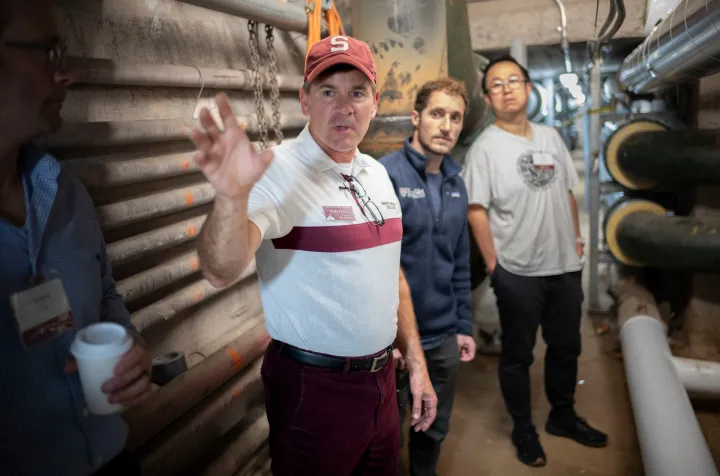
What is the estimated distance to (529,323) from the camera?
8.88 ft

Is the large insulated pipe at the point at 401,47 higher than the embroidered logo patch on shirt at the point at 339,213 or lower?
higher

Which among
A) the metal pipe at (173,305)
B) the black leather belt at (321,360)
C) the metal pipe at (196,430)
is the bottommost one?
the metal pipe at (196,430)

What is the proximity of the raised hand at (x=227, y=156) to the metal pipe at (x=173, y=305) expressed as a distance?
2.49 feet

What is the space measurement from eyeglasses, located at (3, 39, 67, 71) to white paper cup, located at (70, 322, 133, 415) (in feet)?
1.68

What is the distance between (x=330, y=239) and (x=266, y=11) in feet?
3.65

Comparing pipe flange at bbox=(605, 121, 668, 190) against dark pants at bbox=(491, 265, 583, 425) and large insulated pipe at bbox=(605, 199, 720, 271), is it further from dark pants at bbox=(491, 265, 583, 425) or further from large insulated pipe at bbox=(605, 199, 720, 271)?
dark pants at bbox=(491, 265, 583, 425)

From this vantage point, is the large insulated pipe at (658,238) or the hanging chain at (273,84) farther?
the large insulated pipe at (658,238)

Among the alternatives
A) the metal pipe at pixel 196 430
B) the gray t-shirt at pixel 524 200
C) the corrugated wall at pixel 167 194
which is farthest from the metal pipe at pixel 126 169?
the gray t-shirt at pixel 524 200

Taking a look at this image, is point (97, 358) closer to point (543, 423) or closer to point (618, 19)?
point (543, 423)

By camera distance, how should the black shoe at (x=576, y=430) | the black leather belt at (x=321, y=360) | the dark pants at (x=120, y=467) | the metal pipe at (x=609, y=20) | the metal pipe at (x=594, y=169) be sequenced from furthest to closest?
the metal pipe at (x=594, y=169) < the metal pipe at (x=609, y=20) < the black shoe at (x=576, y=430) < the black leather belt at (x=321, y=360) < the dark pants at (x=120, y=467)

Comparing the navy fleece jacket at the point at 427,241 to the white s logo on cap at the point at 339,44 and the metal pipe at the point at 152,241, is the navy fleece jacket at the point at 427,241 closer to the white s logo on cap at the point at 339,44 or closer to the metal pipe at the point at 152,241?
the white s logo on cap at the point at 339,44

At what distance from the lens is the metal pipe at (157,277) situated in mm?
1505

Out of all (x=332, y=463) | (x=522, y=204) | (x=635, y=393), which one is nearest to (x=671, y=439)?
(x=635, y=393)

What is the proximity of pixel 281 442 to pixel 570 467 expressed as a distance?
1883mm
